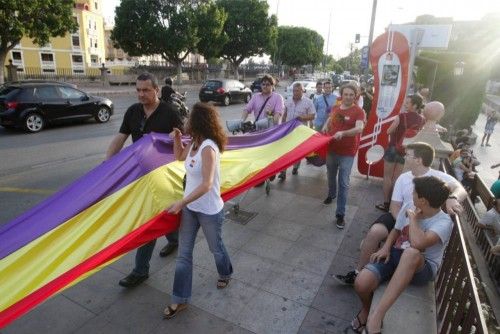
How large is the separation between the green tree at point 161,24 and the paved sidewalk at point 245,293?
1226 inches

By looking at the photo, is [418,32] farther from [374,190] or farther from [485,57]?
[485,57]

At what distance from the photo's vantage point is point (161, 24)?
32.8 m

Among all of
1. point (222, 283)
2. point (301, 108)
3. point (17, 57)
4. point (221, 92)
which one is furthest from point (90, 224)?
point (17, 57)

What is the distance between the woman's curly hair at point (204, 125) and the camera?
2871 millimetres

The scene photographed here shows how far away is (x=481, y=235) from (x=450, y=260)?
318 centimetres

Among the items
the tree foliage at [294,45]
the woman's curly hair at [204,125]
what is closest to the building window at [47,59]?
the tree foliage at [294,45]

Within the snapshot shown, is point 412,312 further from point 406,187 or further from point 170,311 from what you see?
point 170,311

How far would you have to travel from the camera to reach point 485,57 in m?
15.8

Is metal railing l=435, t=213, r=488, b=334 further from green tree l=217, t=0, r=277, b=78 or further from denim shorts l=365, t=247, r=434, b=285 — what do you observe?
green tree l=217, t=0, r=277, b=78

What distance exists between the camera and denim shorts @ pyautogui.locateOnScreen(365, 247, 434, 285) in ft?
9.45

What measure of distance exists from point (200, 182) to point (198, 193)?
16 centimetres

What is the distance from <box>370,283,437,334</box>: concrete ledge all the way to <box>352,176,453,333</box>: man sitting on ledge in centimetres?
7

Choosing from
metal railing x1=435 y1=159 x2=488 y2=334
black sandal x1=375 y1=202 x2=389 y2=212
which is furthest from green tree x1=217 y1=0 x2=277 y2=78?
metal railing x1=435 y1=159 x2=488 y2=334

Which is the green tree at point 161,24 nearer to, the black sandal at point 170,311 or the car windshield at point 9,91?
the car windshield at point 9,91
